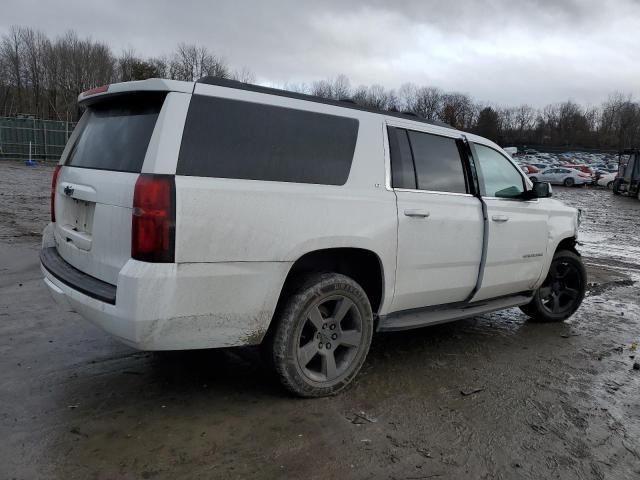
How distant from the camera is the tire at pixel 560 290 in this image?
5.60 meters

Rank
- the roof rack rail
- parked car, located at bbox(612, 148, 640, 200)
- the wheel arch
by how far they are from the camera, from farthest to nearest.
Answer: parked car, located at bbox(612, 148, 640, 200) < the wheel arch < the roof rack rail

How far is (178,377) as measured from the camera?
3764 mm

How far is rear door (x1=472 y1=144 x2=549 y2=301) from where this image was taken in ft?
15.0

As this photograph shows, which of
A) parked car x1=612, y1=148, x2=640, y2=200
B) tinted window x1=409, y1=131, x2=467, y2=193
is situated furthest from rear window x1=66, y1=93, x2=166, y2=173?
parked car x1=612, y1=148, x2=640, y2=200

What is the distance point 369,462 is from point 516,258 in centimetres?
273

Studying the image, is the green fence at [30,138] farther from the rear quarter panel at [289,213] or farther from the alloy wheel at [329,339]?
A: the alloy wheel at [329,339]

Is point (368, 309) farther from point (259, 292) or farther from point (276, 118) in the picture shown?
point (276, 118)

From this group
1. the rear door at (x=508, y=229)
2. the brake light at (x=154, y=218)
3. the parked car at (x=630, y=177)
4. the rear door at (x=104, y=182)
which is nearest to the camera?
the brake light at (x=154, y=218)

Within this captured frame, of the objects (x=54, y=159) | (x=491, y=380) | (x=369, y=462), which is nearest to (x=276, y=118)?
(x=369, y=462)

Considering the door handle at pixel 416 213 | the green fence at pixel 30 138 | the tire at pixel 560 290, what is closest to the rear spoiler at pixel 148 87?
the door handle at pixel 416 213

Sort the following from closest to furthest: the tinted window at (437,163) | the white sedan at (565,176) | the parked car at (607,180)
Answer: the tinted window at (437,163) → the parked car at (607,180) → the white sedan at (565,176)

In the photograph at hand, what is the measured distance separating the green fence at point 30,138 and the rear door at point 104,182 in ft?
111

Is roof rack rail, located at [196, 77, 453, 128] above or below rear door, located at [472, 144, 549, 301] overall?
above

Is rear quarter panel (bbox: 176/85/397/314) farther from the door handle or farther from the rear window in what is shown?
the rear window
